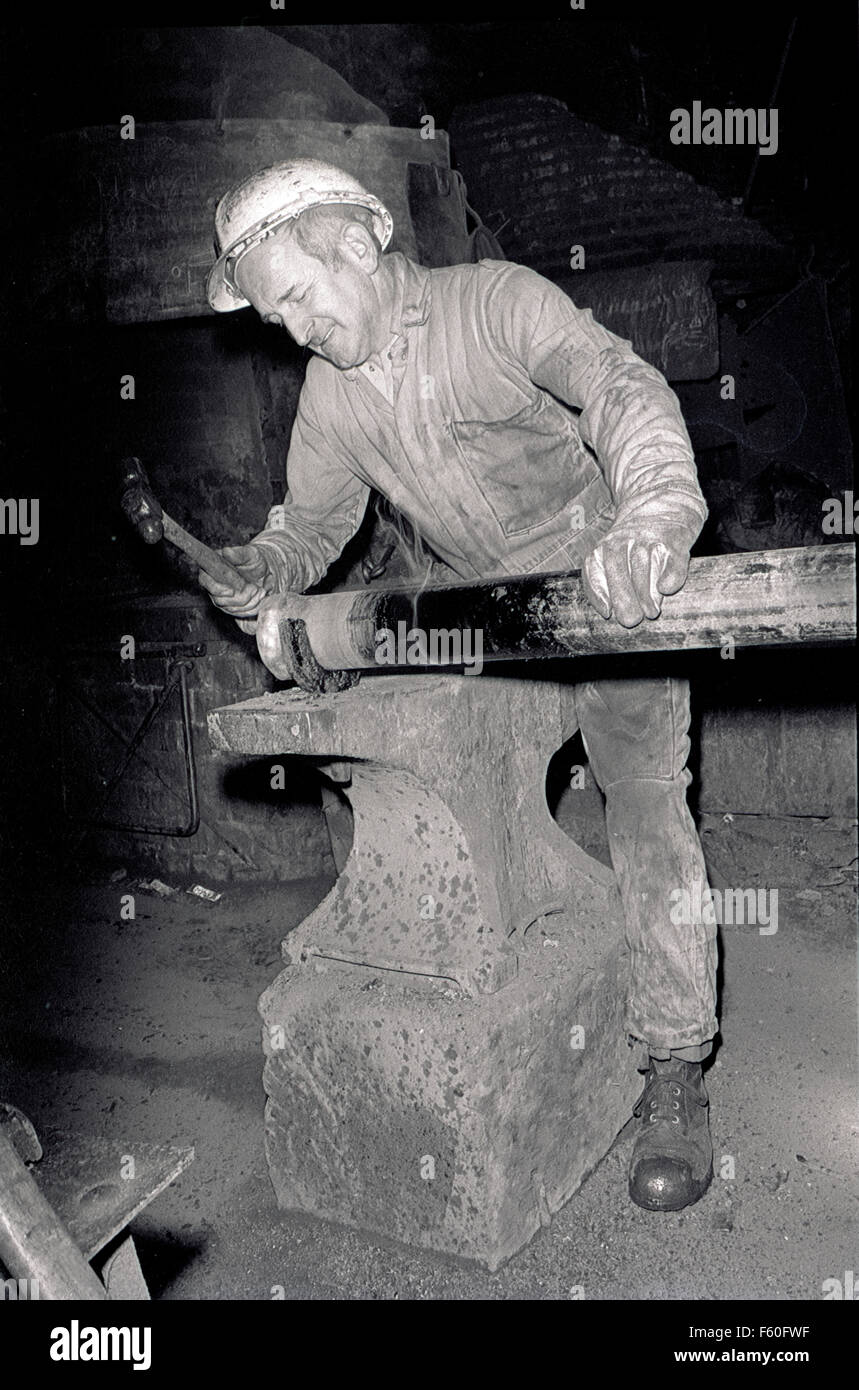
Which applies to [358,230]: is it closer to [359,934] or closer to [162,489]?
[359,934]

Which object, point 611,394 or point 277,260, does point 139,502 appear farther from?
point 611,394

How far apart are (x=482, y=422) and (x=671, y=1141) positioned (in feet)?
5.07

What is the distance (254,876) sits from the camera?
4.53 metres

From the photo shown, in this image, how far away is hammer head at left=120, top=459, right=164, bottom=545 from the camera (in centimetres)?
180

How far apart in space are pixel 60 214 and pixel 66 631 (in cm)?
177

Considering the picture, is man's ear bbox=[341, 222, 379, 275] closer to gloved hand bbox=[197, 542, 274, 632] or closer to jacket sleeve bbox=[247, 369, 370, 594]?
jacket sleeve bbox=[247, 369, 370, 594]

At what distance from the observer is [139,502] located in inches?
70.9

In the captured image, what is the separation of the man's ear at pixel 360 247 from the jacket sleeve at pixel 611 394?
0.25 metres

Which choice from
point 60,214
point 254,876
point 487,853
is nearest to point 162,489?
point 60,214

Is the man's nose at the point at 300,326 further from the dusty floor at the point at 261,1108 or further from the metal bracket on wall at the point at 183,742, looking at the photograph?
the metal bracket on wall at the point at 183,742

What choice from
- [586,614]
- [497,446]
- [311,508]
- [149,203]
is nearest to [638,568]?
[586,614]

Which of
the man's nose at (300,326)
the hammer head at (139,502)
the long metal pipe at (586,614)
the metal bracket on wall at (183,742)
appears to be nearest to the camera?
the long metal pipe at (586,614)

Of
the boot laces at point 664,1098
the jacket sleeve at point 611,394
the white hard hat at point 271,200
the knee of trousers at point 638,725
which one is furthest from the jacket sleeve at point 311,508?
the boot laces at point 664,1098

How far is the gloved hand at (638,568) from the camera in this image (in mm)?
1482
